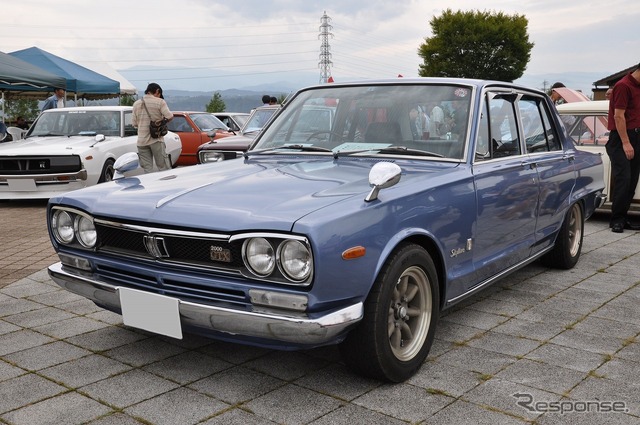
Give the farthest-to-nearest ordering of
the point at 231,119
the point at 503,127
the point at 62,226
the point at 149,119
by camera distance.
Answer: the point at 231,119, the point at 149,119, the point at 503,127, the point at 62,226

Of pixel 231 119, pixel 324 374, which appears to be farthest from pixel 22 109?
pixel 324 374

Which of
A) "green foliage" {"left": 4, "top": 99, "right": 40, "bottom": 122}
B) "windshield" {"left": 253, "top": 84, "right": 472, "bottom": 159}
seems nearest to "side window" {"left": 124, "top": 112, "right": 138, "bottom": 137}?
"windshield" {"left": 253, "top": 84, "right": 472, "bottom": 159}

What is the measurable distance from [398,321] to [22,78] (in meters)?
12.3

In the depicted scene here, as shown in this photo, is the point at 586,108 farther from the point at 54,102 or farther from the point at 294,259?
the point at 54,102

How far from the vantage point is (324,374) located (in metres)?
3.27

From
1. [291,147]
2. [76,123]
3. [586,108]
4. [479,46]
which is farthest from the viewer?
[479,46]

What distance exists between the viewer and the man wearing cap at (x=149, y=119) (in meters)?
9.51

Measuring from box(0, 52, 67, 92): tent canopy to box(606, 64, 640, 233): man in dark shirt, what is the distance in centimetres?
1095

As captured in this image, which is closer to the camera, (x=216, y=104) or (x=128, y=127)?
(x=128, y=127)

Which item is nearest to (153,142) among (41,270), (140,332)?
(41,270)

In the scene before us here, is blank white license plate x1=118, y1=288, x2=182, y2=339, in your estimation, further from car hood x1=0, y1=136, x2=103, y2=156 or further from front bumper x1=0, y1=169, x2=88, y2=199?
car hood x1=0, y1=136, x2=103, y2=156

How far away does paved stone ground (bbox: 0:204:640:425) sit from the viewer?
2842mm

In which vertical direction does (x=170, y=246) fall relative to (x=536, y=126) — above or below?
below

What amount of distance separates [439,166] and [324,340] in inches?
55.8
